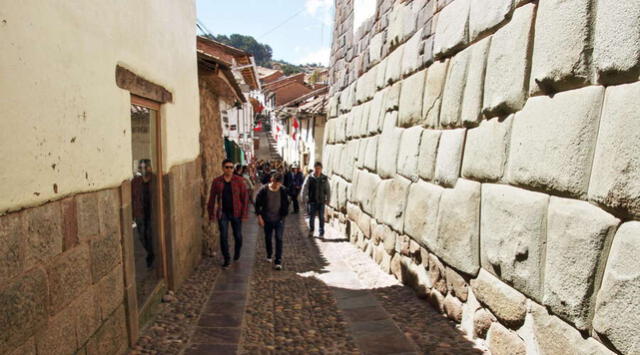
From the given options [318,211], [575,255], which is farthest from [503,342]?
[318,211]

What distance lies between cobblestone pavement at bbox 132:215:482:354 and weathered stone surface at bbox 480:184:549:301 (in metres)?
0.76

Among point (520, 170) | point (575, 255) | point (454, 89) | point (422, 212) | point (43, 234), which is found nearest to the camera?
point (43, 234)

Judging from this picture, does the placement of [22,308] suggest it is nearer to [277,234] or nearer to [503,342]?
[503,342]

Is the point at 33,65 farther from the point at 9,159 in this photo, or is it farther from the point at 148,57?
the point at 148,57

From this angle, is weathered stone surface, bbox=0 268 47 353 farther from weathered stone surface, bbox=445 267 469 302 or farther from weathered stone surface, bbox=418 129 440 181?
weathered stone surface, bbox=418 129 440 181

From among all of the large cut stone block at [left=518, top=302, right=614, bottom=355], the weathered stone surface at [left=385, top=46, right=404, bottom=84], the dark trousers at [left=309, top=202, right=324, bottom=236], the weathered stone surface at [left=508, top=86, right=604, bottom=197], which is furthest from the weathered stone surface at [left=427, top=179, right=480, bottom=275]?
the dark trousers at [left=309, top=202, right=324, bottom=236]

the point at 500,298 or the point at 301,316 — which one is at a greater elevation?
the point at 500,298

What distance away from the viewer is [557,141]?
258 cm

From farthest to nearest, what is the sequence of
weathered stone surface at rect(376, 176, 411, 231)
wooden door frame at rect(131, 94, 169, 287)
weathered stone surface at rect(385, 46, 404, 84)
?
weathered stone surface at rect(385, 46, 404, 84)
weathered stone surface at rect(376, 176, 411, 231)
wooden door frame at rect(131, 94, 169, 287)

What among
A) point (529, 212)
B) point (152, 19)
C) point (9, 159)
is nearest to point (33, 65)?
point (9, 159)

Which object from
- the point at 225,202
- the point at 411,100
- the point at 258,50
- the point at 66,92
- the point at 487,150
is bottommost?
the point at 225,202

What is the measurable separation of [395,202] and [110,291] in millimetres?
3261

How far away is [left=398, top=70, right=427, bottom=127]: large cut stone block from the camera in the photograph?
502 cm

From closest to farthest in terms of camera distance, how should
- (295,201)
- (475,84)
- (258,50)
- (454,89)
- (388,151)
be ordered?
(475,84), (454,89), (388,151), (295,201), (258,50)
